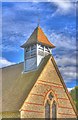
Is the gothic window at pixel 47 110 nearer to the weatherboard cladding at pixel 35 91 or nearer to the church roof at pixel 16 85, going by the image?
the weatherboard cladding at pixel 35 91

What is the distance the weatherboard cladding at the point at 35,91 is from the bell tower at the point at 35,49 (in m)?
0.87

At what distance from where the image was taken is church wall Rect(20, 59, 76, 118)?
3553 centimetres

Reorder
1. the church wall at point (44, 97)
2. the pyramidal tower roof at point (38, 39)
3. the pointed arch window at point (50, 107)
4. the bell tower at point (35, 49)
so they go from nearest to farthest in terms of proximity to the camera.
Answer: the church wall at point (44, 97), the pointed arch window at point (50, 107), the bell tower at point (35, 49), the pyramidal tower roof at point (38, 39)

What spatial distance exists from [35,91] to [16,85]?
400 cm

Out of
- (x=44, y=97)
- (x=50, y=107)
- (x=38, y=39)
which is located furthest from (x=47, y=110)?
(x=38, y=39)

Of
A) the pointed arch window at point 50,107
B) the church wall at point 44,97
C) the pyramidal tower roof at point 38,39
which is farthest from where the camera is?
the pyramidal tower roof at point 38,39

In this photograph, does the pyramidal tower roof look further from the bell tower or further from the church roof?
the church roof

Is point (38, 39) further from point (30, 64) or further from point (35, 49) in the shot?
point (30, 64)

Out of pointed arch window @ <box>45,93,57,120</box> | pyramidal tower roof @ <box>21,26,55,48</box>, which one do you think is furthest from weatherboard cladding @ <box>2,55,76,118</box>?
pyramidal tower roof @ <box>21,26,55,48</box>

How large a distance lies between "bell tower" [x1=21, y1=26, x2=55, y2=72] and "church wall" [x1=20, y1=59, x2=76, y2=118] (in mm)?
1753

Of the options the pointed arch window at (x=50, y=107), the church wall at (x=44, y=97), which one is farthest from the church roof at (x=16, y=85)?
the pointed arch window at (x=50, y=107)

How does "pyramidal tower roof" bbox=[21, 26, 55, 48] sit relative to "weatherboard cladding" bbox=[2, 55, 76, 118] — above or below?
above

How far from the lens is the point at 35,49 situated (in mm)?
40125

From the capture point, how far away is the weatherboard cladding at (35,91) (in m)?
35.5
